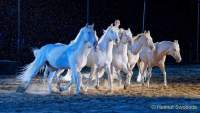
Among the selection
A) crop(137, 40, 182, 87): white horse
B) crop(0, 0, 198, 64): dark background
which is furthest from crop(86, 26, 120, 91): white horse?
crop(0, 0, 198, 64): dark background

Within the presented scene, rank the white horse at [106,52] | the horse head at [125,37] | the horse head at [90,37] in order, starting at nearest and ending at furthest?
the horse head at [90,37] → the white horse at [106,52] → the horse head at [125,37]

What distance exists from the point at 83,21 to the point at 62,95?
482 inches

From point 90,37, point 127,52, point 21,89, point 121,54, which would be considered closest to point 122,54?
point 121,54

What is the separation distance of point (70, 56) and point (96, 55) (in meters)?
1.16

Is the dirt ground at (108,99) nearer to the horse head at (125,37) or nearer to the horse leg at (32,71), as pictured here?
the horse leg at (32,71)

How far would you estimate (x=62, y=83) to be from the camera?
1599cm

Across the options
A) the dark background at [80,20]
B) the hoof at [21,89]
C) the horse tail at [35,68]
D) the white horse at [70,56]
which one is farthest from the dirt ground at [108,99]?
the dark background at [80,20]

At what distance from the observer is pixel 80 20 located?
2525 centimetres

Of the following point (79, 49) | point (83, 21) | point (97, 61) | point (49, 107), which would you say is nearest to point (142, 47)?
point (97, 61)

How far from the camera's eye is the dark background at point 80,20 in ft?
77.8

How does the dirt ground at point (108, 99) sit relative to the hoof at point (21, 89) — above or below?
below

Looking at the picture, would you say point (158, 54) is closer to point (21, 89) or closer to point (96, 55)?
point (96, 55)

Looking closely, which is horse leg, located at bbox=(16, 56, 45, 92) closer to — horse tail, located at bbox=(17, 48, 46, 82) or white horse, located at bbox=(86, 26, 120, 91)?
horse tail, located at bbox=(17, 48, 46, 82)

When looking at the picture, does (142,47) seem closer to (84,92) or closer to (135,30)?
(84,92)
